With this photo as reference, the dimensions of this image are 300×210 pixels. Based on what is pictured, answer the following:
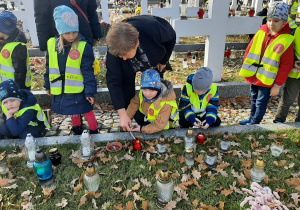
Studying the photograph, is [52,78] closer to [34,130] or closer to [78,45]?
[78,45]

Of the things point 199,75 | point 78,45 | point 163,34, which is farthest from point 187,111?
point 78,45

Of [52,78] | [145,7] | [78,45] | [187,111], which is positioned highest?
[145,7]

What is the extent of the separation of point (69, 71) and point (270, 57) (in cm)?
317

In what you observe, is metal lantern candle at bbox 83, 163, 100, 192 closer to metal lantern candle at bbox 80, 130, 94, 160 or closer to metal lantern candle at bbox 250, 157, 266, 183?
metal lantern candle at bbox 80, 130, 94, 160

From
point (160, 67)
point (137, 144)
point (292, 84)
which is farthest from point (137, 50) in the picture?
point (292, 84)

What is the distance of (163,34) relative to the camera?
3209 mm

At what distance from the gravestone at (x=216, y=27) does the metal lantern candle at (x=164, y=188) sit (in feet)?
13.2

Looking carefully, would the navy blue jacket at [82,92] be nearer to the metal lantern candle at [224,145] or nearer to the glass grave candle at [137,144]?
the glass grave candle at [137,144]

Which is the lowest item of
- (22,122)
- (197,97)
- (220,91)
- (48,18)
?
(220,91)

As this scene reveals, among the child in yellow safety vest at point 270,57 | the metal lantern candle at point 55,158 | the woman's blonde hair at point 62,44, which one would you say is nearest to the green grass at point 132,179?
the metal lantern candle at point 55,158

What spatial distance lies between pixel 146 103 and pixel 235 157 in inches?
60.4

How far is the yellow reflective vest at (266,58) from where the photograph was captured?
3.66 meters

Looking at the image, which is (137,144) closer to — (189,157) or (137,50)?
(189,157)

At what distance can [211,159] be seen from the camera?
10.1 ft
